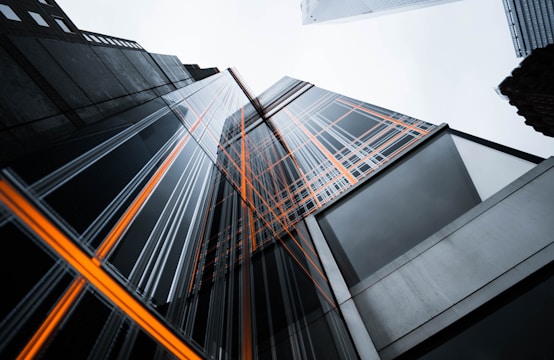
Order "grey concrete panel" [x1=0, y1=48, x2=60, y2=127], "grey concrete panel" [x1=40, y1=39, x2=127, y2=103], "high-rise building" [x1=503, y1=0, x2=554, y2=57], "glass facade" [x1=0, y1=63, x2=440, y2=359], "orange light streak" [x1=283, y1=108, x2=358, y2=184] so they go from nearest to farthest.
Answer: "glass facade" [x1=0, y1=63, x2=440, y2=359], "grey concrete panel" [x1=0, y1=48, x2=60, y2=127], "grey concrete panel" [x1=40, y1=39, x2=127, y2=103], "orange light streak" [x1=283, y1=108, x2=358, y2=184], "high-rise building" [x1=503, y1=0, x2=554, y2=57]

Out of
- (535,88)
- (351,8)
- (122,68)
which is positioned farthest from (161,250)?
(351,8)

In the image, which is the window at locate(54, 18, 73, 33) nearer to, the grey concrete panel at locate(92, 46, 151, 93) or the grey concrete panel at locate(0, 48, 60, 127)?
the grey concrete panel at locate(92, 46, 151, 93)

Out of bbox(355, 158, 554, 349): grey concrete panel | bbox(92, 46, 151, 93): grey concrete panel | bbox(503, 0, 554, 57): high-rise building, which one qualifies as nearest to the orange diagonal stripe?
bbox(355, 158, 554, 349): grey concrete panel

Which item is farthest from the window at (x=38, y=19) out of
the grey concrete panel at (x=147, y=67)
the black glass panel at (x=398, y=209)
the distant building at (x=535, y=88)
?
the distant building at (x=535, y=88)

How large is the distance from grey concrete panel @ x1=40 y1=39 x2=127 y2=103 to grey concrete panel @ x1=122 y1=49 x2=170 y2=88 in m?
1.12

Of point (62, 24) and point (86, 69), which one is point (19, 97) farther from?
point (62, 24)

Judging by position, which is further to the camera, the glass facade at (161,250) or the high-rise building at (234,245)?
the high-rise building at (234,245)

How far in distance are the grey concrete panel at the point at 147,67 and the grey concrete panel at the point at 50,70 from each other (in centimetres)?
198

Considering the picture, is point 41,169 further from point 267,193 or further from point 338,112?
point 338,112

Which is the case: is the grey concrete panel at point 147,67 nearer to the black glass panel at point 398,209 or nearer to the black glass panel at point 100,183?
the black glass panel at point 100,183

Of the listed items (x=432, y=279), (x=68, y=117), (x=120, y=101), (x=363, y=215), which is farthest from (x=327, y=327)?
(x=120, y=101)

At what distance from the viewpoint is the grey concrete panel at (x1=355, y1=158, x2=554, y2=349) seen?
2877 mm

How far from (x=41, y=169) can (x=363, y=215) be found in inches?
172

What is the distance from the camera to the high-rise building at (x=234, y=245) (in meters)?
1.19
